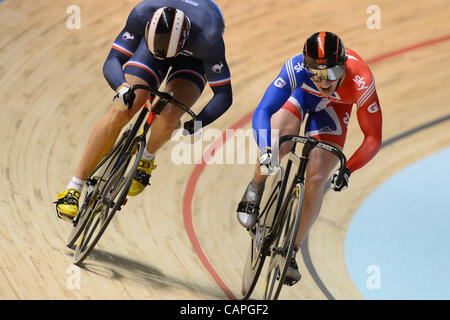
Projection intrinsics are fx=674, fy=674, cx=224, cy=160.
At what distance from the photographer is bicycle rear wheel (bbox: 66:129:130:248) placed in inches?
142

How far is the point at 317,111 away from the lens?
3643mm

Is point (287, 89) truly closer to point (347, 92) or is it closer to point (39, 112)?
point (347, 92)

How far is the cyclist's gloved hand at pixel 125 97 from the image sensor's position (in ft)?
10.6

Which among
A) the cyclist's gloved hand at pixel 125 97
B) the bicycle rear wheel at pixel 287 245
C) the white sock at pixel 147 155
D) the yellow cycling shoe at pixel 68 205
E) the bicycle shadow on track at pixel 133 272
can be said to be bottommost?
the bicycle shadow on track at pixel 133 272

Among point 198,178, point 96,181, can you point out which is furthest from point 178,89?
point 198,178

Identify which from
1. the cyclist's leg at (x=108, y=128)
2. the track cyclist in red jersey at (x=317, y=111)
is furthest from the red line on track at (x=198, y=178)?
the cyclist's leg at (x=108, y=128)

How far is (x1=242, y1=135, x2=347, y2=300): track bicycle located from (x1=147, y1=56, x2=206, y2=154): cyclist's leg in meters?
0.61

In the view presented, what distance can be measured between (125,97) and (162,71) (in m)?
0.47

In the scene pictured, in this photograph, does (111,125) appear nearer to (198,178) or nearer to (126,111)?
(126,111)

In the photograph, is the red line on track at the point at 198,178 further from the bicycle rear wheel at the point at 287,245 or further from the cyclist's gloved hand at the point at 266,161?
the cyclist's gloved hand at the point at 266,161

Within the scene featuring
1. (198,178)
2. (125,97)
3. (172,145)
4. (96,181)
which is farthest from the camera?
(172,145)

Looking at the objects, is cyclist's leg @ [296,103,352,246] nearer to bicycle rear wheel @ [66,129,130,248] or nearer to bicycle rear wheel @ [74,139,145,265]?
bicycle rear wheel @ [74,139,145,265]

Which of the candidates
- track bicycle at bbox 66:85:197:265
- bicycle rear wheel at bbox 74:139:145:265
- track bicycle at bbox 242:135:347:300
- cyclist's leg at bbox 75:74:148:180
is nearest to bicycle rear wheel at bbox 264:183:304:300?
track bicycle at bbox 242:135:347:300

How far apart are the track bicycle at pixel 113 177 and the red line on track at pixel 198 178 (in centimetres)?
86
